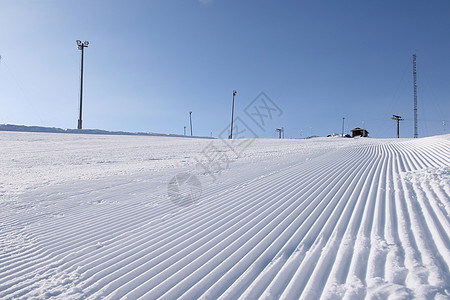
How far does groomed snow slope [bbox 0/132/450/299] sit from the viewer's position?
2.01 metres

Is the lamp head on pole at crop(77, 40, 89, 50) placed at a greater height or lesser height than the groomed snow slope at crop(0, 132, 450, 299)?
greater

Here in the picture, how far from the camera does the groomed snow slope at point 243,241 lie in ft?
6.58

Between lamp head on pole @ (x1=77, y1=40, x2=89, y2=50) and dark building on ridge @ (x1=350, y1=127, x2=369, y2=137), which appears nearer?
lamp head on pole @ (x1=77, y1=40, x2=89, y2=50)

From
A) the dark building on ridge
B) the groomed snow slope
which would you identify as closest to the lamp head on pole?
the groomed snow slope

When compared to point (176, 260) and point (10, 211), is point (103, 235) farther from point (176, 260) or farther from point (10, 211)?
point (10, 211)

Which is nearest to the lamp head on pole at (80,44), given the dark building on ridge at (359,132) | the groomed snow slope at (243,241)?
the groomed snow slope at (243,241)

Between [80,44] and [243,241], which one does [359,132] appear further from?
[243,241]

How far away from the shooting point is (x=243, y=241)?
9.85 feet

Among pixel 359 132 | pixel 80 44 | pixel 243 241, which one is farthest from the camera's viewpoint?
pixel 359 132

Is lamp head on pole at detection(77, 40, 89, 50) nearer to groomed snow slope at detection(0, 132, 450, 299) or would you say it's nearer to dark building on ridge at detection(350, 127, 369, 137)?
groomed snow slope at detection(0, 132, 450, 299)

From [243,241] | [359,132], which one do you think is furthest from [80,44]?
[359,132]

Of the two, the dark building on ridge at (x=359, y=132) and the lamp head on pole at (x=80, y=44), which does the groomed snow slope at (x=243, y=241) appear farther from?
the dark building on ridge at (x=359, y=132)

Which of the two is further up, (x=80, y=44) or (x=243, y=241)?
(x=80, y=44)

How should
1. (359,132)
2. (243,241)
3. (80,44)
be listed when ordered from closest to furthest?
1. (243,241)
2. (80,44)
3. (359,132)
